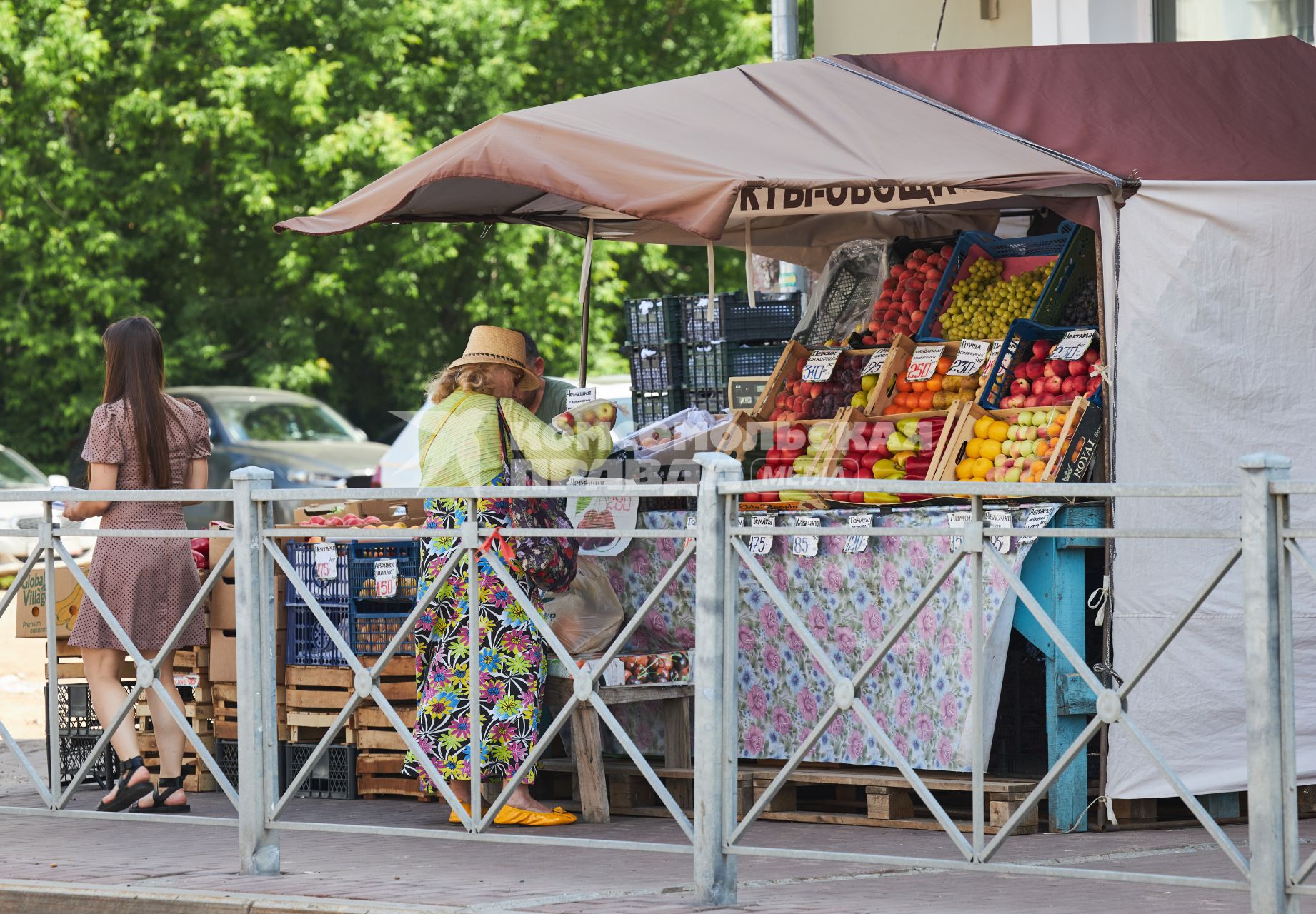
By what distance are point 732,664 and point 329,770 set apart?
314 centimetres

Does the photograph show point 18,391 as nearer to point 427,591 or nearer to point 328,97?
point 328,97

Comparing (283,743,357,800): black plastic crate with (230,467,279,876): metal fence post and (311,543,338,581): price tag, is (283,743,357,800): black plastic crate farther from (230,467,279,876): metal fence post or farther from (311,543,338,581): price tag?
(230,467,279,876): metal fence post

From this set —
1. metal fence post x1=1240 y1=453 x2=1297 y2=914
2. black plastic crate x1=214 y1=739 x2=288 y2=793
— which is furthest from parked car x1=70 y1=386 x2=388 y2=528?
metal fence post x1=1240 y1=453 x2=1297 y2=914

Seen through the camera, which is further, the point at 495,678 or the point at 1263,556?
the point at 495,678

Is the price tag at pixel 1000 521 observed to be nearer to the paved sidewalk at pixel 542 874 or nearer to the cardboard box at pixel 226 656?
the paved sidewalk at pixel 542 874

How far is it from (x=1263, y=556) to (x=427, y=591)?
2514 mm

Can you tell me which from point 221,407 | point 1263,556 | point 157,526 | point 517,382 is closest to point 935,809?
point 1263,556

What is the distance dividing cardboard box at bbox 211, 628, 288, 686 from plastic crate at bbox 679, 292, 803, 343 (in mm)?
2712

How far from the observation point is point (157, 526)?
6902 millimetres

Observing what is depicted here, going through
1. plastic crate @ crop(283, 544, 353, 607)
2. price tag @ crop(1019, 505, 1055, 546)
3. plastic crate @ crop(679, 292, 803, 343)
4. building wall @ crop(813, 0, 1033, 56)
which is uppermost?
building wall @ crop(813, 0, 1033, 56)

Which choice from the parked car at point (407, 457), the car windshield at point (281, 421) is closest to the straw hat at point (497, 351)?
the parked car at point (407, 457)

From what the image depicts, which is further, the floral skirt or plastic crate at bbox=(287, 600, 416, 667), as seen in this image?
plastic crate at bbox=(287, 600, 416, 667)

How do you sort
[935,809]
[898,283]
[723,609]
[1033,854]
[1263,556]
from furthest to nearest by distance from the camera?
1. [898,283]
2. [1033,854]
3. [723,609]
4. [935,809]
5. [1263,556]

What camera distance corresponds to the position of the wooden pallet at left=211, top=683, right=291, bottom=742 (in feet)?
25.1
